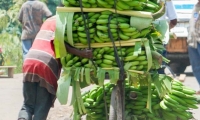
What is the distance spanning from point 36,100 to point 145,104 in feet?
4.03

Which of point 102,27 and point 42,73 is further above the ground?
point 102,27

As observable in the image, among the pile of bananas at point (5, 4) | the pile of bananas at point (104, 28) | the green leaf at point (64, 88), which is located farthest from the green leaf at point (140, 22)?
the pile of bananas at point (5, 4)

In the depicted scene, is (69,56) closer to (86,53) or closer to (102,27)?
(86,53)

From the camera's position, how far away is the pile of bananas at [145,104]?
661 cm

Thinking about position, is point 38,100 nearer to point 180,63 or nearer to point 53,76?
point 53,76

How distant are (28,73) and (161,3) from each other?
1.62 meters

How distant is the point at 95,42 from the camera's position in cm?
595

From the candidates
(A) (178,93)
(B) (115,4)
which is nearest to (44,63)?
(B) (115,4)

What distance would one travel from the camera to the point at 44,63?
667cm

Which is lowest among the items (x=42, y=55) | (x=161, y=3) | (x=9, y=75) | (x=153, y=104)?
(x=9, y=75)

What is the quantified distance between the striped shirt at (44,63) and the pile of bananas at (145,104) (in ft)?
1.44

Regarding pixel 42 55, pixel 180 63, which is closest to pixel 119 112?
pixel 42 55

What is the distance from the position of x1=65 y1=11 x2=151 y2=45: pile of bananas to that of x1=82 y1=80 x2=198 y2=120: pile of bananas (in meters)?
0.82

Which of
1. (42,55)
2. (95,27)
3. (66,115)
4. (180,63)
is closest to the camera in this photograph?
(95,27)
